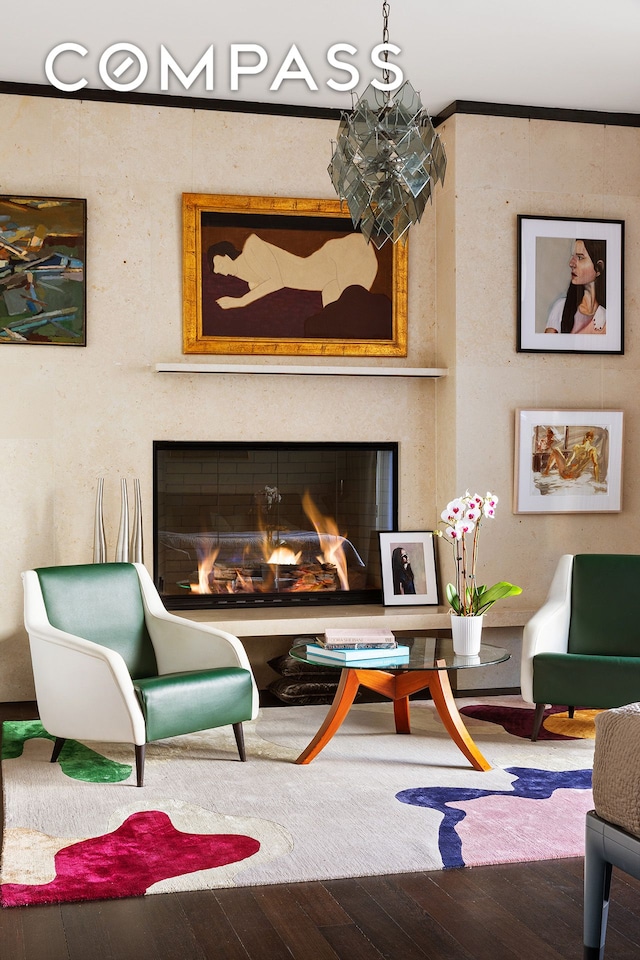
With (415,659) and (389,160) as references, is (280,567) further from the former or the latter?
(389,160)

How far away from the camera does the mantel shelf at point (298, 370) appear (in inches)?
211

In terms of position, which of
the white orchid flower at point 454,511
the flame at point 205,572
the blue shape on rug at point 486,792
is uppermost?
the white orchid flower at point 454,511

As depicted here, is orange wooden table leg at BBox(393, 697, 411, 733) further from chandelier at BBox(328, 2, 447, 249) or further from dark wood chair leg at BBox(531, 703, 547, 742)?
chandelier at BBox(328, 2, 447, 249)

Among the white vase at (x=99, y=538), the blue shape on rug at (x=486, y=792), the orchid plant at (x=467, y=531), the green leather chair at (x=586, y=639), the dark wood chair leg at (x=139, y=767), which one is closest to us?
the blue shape on rug at (x=486, y=792)

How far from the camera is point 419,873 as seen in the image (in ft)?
10.1

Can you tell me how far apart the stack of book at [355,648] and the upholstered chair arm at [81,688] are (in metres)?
0.78

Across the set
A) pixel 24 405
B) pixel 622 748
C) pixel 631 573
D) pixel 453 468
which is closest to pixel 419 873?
pixel 622 748

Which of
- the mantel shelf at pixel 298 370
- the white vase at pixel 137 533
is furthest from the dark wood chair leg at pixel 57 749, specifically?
the mantel shelf at pixel 298 370

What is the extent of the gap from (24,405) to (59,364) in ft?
0.93

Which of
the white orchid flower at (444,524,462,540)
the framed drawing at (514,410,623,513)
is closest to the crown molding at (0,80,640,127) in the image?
the framed drawing at (514,410,623,513)

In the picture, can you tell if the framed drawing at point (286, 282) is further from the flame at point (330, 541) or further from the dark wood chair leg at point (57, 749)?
the dark wood chair leg at point (57, 749)

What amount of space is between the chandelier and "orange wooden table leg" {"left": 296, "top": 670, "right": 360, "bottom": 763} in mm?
2035

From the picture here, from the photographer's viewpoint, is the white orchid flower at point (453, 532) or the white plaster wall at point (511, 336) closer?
the white orchid flower at point (453, 532)

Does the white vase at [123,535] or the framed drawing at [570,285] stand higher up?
the framed drawing at [570,285]
